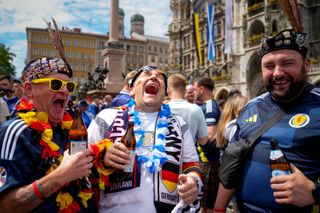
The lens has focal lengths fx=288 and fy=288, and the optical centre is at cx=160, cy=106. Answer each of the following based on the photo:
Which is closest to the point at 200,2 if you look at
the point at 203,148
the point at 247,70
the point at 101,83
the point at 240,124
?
the point at 247,70

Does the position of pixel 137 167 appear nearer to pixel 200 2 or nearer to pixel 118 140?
pixel 118 140

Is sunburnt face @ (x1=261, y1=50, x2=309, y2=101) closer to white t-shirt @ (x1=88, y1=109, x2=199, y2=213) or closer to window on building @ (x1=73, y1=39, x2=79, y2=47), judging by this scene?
white t-shirt @ (x1=88, y1=109, x2=199, y2=213)

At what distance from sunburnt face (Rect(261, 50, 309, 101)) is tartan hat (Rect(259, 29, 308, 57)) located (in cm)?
5

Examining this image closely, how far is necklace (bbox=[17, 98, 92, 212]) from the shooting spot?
240 cm

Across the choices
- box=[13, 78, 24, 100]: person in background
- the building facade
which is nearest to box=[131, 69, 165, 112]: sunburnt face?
box=[13, 78, 24, 100]: person in background

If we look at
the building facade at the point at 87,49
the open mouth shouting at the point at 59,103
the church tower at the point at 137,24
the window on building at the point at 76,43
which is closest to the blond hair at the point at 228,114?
the open mouth shouting at the point at 59,103

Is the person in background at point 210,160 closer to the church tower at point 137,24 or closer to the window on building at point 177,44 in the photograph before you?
the window on building at point 177,44

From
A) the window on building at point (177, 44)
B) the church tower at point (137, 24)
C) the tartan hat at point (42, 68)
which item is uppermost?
the church tower at point (137, 24)

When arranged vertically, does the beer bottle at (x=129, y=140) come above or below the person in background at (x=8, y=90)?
below

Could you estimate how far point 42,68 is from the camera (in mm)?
2658

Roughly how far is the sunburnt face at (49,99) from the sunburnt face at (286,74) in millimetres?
1902

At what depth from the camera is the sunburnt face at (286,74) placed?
2.48 metres

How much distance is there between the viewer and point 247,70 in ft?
108

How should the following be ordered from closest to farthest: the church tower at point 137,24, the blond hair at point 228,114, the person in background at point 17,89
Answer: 1. the blond hair at point 228,114
2. the person in background at point 17,89
3. the church tower at point 137,24
